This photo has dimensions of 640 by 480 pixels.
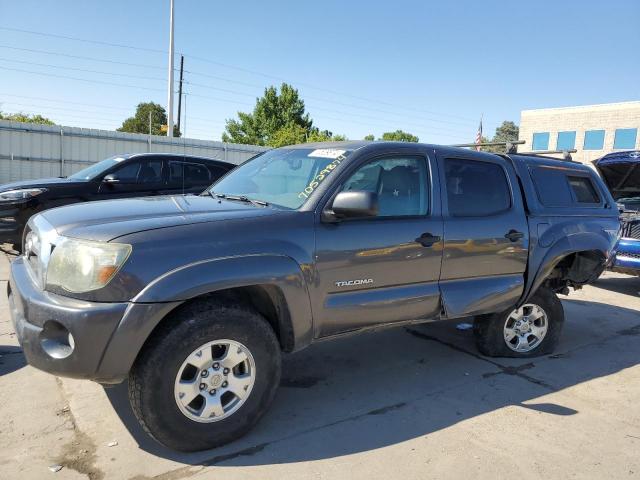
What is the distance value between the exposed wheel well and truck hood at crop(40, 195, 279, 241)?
317 cm

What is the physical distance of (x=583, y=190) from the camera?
199 inches

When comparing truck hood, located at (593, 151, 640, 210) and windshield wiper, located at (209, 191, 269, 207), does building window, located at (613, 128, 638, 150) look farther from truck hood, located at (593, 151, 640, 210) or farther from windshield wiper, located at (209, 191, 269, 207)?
windshield wiper, located at (209, 191, 269, 207)

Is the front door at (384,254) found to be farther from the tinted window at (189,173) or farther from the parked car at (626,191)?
the tinted window at (189,173)

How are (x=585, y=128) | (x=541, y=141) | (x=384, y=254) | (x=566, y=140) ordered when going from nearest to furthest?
(x=384, y=254), (x=585, y=128), (x=566, y=140), (x=541, y=141)

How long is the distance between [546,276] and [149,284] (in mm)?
3442

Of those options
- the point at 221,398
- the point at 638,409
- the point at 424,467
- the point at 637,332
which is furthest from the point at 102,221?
the point at 637,332

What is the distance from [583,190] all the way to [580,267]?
0.78m

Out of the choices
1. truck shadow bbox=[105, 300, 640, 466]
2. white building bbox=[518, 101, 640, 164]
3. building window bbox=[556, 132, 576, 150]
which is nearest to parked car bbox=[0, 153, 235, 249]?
truck shadow bbox=[105, 300, 640, 466]

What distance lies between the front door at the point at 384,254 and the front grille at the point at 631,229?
16.8 feet

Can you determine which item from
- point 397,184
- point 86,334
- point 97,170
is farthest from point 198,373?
point 97,170

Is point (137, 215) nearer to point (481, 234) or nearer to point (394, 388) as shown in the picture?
point (394, 388)

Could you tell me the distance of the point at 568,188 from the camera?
492 cm

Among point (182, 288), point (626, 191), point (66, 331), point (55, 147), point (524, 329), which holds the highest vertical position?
point (55, 147)

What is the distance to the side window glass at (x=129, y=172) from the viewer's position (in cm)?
811
